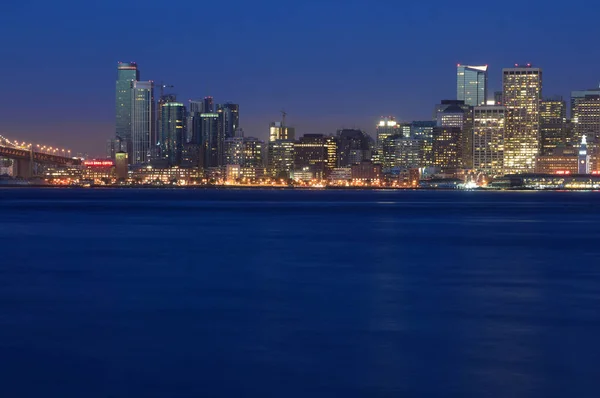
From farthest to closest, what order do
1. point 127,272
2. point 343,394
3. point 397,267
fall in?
point 397,267 → point 127,272 → point 343,394

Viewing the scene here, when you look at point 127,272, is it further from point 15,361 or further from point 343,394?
point 343,394

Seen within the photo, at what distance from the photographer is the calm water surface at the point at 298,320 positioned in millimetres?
14297

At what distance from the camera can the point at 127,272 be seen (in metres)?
28.9

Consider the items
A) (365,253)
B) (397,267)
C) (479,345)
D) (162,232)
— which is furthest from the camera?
(162,232)

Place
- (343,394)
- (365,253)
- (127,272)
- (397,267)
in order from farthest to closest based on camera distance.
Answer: (365,253) < (397,267) < (127,272) < (343,394)

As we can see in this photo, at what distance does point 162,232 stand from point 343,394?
37.1 meters

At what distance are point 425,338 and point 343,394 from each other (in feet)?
14.8

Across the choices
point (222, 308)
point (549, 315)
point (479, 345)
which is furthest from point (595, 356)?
point (222, 308)

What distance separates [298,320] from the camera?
1973cm

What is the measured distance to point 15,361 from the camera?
15438 millimetres

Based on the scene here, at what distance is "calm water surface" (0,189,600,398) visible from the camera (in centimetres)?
1430

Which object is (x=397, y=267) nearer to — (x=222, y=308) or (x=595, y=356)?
(x=222, y=308)

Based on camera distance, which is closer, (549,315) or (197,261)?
(549,315)

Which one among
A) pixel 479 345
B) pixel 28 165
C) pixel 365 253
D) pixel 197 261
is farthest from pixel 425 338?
pixel 28 165
